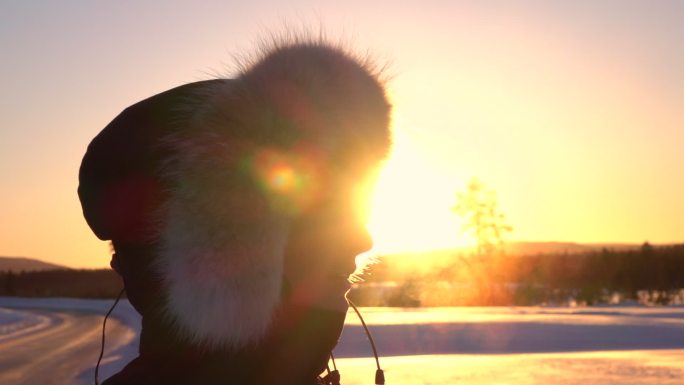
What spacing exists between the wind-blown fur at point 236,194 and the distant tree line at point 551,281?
45.2ft

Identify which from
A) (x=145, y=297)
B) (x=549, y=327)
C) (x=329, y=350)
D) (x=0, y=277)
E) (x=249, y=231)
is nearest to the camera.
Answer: (x=249, y=231)

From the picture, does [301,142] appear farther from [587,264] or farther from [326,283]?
[587,264]

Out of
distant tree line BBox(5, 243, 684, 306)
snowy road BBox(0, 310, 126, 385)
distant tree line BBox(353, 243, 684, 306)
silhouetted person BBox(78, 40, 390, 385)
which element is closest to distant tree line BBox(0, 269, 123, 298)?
distant tree line BBox(5, 243, 684, 306)

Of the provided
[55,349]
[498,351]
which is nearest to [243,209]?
[498,351]

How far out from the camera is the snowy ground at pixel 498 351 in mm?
5797

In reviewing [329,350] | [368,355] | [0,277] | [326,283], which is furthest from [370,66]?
[0,277]

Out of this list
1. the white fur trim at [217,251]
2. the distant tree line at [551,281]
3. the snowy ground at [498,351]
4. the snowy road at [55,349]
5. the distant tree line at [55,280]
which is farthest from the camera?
the distant tree line at [55,280]

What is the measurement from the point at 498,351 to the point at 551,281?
65.5 feet

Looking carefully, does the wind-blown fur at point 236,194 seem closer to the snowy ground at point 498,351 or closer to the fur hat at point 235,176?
the fur hat at point 235,176

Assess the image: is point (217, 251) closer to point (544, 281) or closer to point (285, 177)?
point (285, 177)

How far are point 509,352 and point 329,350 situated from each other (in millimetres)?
5867

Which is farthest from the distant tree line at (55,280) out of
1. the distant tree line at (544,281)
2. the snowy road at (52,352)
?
the snowy road at (52,352)

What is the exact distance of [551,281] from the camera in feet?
89.8

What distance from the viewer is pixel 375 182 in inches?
103
